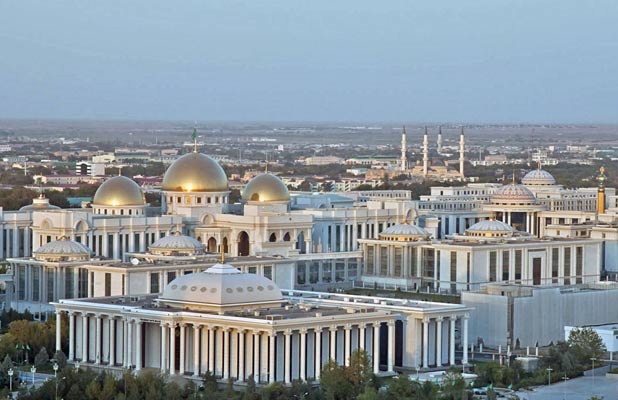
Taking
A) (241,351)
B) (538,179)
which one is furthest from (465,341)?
(538,179)

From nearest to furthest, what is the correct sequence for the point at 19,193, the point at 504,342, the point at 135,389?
the point at 135,389 < the point at 504,342 < the point at 19,193

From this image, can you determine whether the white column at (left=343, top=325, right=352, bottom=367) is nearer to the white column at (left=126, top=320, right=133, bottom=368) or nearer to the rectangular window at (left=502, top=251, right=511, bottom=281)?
the white column at (left=126, top=320, right=133, bottom=368)

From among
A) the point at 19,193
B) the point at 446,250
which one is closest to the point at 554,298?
the point at 446,250

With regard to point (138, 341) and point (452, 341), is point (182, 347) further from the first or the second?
point (452, 341)

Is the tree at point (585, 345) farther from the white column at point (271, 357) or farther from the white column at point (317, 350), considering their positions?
the white column at point (271, 357)

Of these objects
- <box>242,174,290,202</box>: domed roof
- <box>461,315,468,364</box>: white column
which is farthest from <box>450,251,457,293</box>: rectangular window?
<box>461,315,468,364</box>: white column

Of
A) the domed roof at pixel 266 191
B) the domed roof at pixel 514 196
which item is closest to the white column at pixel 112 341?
the domed roof at pixel 266 191

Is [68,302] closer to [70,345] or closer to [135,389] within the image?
[70,345]
